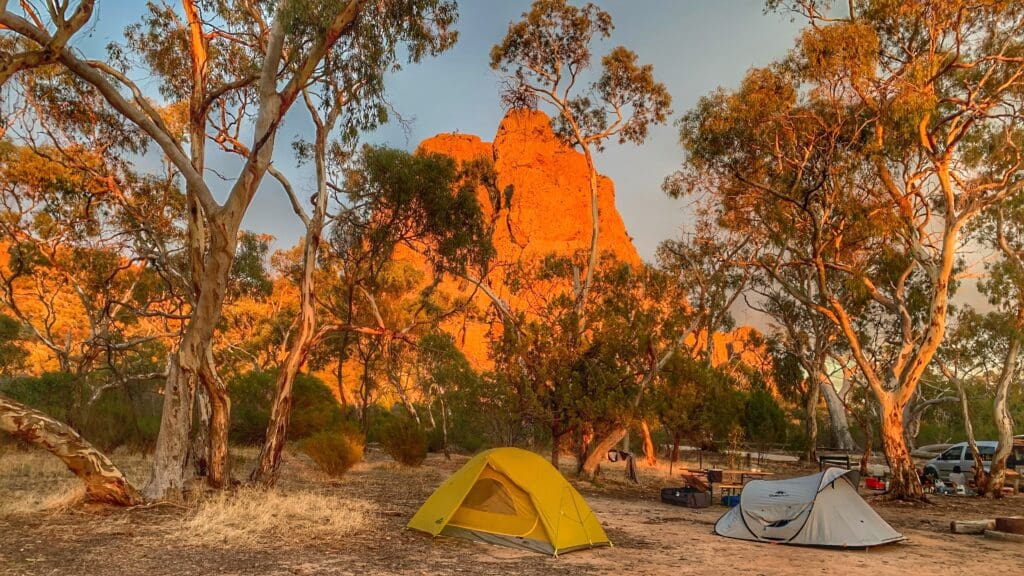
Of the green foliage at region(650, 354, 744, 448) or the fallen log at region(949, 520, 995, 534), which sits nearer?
the fallen log at region(949, 520, 995, 534)

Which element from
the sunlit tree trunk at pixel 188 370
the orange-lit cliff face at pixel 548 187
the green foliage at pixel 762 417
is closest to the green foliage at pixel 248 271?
the sunlit tree trunk at pixel 188 370

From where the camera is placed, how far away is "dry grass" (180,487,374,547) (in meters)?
8.63

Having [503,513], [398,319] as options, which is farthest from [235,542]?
[398,319]

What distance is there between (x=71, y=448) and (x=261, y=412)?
586 inches

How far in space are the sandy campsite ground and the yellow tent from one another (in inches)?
8.1

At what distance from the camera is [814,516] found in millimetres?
9969

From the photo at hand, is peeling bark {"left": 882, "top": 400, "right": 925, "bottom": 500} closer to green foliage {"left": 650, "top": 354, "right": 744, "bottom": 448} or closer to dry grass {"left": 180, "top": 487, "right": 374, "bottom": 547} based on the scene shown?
green foliage {"left": 650, "top": 354, "right": 744, "bottom": 448}

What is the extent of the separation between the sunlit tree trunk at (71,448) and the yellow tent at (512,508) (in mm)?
4160

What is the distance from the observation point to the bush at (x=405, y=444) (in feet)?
65.0

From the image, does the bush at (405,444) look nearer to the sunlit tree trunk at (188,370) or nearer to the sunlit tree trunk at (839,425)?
the sunlit tree trunk at (188,370)

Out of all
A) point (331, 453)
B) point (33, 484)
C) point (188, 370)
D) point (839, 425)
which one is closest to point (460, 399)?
point (331, 453)

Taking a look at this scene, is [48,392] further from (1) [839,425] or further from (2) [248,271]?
(1) [839,425]

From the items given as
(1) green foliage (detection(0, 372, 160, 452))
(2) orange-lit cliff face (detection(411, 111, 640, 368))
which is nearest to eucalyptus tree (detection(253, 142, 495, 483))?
(1) green foliage (detection(0, 372, 160, 452))

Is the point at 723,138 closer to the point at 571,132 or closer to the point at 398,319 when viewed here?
the point at 571,132
